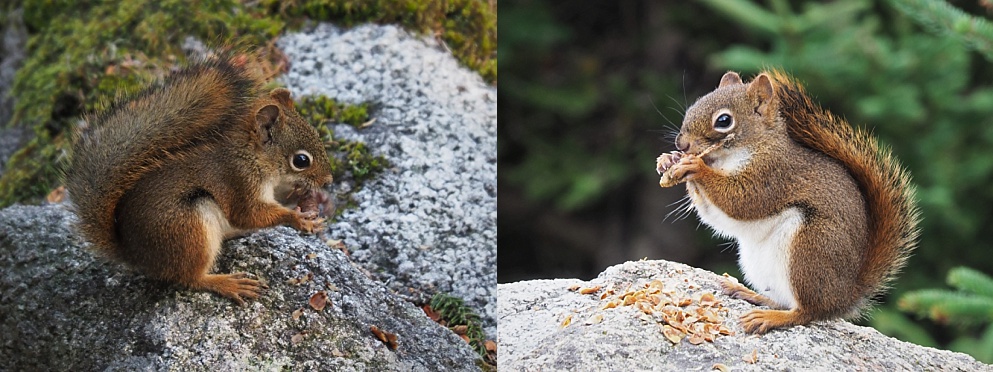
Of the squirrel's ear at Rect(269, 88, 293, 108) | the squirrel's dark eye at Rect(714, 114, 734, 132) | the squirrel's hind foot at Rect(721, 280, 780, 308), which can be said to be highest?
the squirrel's dark eye at Rect(714, 114, 734, 132)

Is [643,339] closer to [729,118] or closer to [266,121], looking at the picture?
[729,118]

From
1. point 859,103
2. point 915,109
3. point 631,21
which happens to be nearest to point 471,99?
point 631,21

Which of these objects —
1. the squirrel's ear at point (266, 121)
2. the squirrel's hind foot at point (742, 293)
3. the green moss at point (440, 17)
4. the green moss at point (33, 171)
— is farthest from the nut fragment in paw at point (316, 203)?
the green moss at point (33, 171)

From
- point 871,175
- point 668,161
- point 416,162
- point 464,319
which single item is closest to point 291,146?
point 416,162

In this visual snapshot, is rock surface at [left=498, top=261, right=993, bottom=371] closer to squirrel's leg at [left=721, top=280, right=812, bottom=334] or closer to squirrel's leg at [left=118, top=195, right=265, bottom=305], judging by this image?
squirrel's leg at [left=721, top=280, right=812, bottom=334]

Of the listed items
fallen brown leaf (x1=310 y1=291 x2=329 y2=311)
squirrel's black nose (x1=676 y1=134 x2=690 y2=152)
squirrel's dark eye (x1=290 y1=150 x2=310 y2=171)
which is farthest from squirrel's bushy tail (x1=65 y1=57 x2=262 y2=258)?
squirrel's black nose (x1=676 y1=134 x2=690 y2=152)
